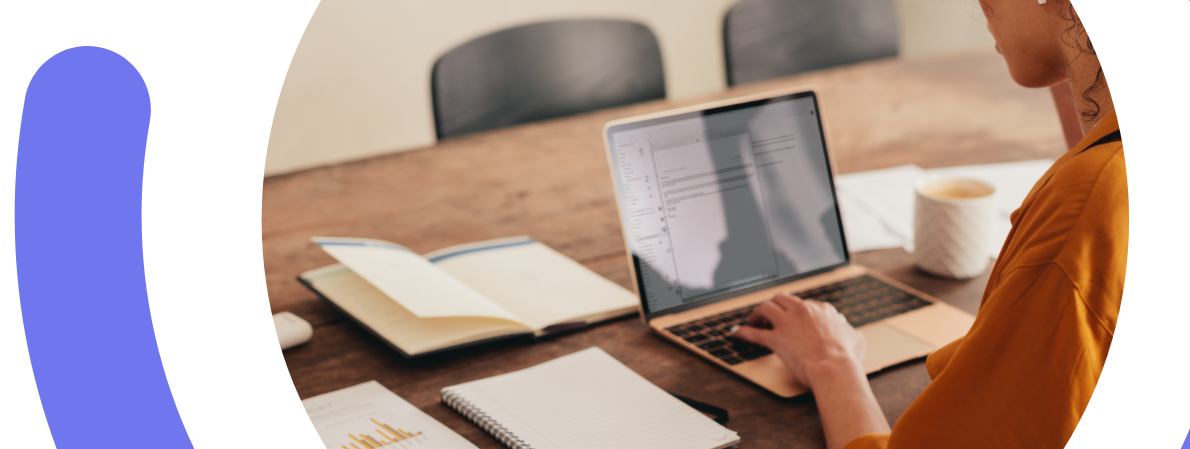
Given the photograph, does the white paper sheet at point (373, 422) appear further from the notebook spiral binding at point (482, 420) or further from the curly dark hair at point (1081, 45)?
the curly dark hair at point (1081, 45)

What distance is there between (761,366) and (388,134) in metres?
2.71

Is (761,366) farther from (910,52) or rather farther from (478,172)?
(910,52)

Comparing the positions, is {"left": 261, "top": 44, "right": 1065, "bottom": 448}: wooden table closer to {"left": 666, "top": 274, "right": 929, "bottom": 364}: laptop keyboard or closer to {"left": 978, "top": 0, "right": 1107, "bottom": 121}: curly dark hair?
{"left": 666, "top": 274, "right": 929, "bottom": 364}: laptop keyboard

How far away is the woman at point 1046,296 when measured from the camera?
2.04 feet

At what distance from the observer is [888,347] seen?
985mm

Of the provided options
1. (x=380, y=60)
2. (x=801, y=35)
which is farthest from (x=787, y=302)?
(x=380, y=60)

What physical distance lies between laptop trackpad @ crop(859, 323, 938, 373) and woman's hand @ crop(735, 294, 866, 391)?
0.06ft

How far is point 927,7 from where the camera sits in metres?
3.85

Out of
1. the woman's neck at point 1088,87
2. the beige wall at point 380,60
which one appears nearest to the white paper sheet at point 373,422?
the woman's neck at point 1088,87

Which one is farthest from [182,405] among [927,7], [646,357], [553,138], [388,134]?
[927,7]

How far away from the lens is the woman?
62 centimetres

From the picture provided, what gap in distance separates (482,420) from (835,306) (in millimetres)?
471

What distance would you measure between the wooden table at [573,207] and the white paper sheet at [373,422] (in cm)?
2

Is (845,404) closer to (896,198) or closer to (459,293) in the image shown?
(459,293)
